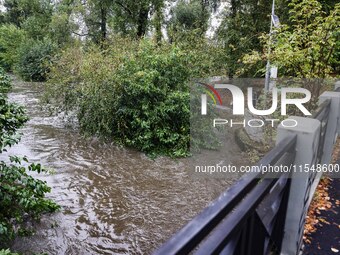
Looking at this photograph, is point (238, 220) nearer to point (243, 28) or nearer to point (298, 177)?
point (298, 177)

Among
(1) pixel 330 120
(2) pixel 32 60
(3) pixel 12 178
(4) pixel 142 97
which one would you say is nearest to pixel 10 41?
(2) pixel 32 60

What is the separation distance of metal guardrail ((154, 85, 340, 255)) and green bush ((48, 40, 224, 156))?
5.22m

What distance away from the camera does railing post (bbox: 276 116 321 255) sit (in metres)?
1.74

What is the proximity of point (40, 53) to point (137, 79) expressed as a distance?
33.8 ft

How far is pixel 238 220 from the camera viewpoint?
3.36 ft

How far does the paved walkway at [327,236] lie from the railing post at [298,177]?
0.35 meters

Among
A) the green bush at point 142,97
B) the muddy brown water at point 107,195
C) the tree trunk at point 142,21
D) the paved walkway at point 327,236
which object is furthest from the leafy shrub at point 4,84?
the tree trunk at point 142,21

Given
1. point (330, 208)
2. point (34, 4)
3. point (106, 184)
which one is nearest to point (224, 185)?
point (106, 184)

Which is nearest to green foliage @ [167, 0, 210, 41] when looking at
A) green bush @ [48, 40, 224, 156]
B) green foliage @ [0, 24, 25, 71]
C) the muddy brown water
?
green foliage @ [0, 24, 25, 71]

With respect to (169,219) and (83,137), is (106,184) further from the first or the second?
(83,137)

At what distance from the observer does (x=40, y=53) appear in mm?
15023

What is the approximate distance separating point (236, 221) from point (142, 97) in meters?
Result: 6.15

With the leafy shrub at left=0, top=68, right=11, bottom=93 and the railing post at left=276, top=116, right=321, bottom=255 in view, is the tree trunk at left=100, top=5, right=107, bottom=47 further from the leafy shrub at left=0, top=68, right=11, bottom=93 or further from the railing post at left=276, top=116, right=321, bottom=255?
the railing post at left=276, top=116, right=321, bottom=255

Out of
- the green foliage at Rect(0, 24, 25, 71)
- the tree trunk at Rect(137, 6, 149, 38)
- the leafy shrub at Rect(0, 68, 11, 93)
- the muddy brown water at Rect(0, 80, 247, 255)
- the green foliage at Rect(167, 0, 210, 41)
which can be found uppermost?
the green foliage at Rect(167, 0, 210, 41)
